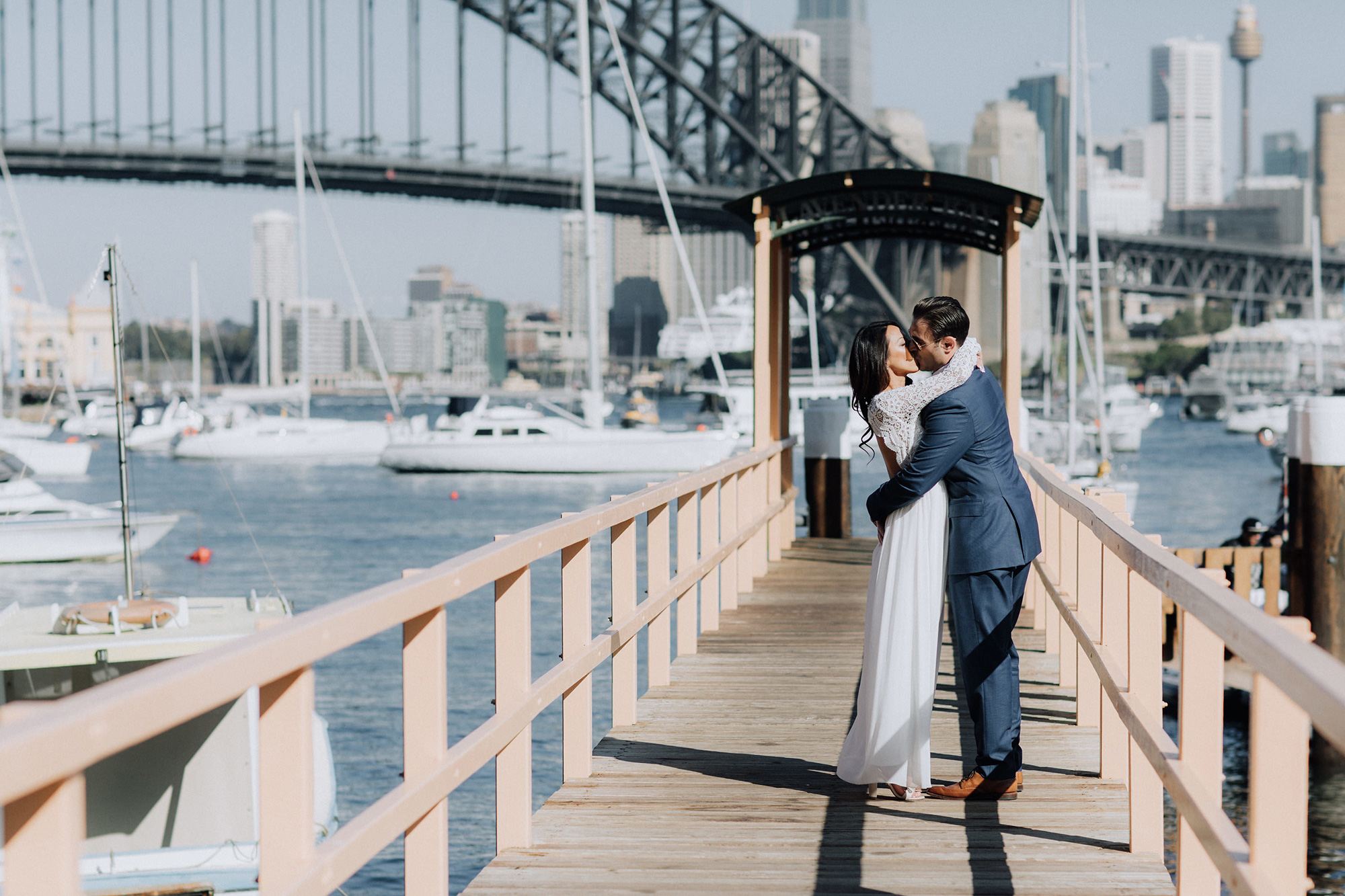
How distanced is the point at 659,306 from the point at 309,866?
148081 millimetres

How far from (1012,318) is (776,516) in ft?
7.81

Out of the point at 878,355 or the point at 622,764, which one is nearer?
the point at 878,355

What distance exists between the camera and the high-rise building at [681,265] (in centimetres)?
14512

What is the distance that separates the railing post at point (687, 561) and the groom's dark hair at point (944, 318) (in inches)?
92.3

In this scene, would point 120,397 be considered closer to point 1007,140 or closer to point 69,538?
point 69,538

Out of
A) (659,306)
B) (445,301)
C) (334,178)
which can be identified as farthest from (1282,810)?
(659,306)

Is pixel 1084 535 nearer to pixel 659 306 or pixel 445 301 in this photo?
pixel 445 301

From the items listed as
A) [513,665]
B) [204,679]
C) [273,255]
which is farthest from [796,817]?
[273,255]

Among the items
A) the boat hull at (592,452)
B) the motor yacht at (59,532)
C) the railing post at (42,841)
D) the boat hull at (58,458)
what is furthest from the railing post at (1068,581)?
the boat hull at (58,458)

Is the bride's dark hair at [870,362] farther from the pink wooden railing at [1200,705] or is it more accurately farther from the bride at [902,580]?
the pink wooden railing at [1200,705]

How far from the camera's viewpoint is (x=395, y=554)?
107 ft

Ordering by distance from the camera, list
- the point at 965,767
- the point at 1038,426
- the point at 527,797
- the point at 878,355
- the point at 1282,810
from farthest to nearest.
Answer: the point at 1038,426 < the point at 965,767 < the point at 878,355 < the point at 527,797 < the point at 1282,810

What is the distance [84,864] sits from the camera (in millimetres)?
8516

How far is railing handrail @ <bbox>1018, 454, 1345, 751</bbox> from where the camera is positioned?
1.99 metres
